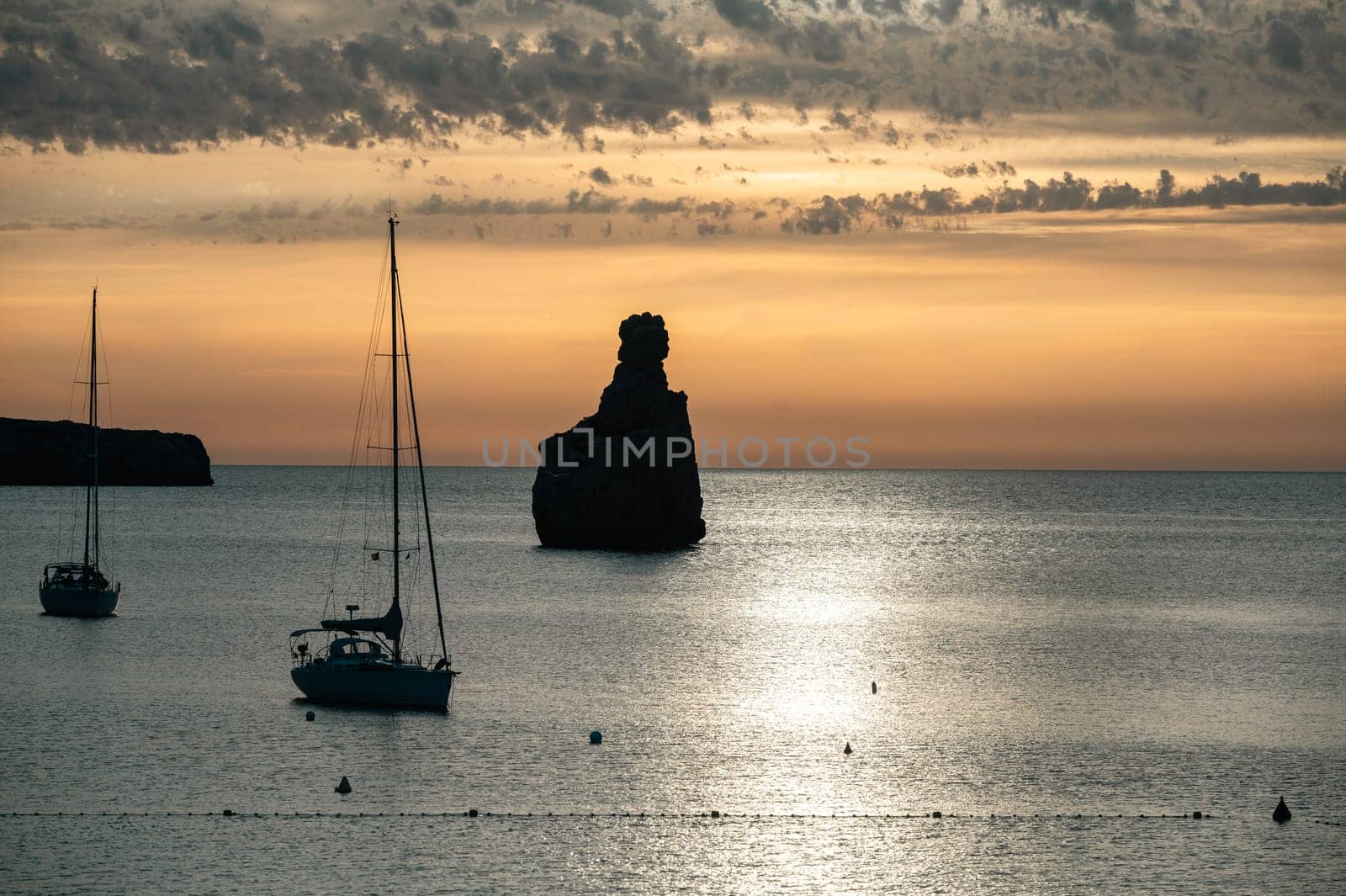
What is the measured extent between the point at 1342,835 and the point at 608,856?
22.0 metres

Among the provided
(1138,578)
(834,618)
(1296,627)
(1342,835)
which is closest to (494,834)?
(1342,835)

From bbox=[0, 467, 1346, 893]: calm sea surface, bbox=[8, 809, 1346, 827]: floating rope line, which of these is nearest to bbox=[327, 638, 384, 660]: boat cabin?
bbox=[0, 467, 1346, 893]: calm sea surface

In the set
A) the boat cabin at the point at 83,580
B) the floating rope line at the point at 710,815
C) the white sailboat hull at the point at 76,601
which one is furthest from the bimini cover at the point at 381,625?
the boat cabin at the point at 83,580

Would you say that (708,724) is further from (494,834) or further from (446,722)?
(494,834)

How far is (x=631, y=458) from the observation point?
428ft

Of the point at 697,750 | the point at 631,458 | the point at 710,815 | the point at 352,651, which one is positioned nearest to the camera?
the point at 710,815

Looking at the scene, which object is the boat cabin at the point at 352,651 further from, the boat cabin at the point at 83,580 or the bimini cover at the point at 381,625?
the boat cabin at the point at 83,580

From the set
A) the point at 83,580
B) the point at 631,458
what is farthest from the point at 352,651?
the point at 631,458

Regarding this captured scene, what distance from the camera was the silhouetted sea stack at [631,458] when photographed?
432 ft

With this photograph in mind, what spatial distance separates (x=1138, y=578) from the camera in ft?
427

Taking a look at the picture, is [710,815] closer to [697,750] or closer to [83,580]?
[697,750]

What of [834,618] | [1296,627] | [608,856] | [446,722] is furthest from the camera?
[834,618]

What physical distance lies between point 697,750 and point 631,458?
76.8m

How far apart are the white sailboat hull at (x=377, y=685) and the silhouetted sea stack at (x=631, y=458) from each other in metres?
69.3
